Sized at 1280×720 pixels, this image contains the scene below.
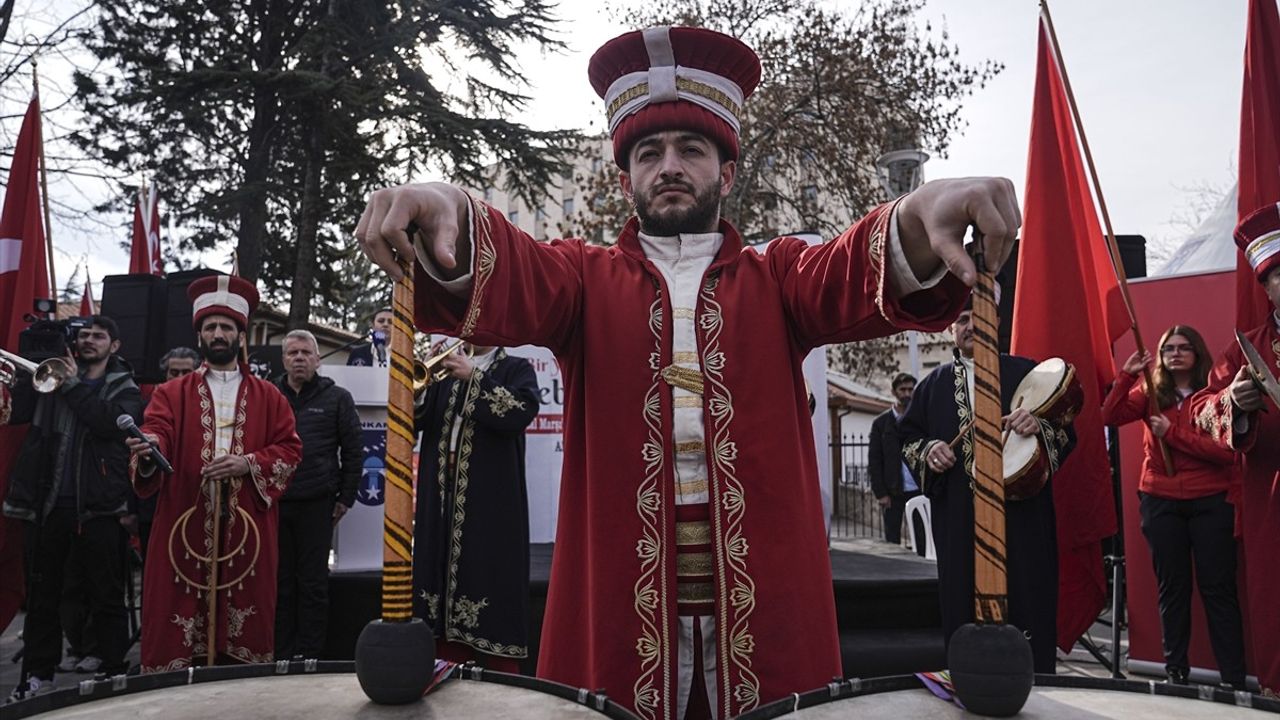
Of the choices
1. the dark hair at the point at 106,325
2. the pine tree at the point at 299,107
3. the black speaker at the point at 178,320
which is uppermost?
the pine tree at the point at 299,107

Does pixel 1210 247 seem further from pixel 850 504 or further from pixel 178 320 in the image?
pixel 850 504

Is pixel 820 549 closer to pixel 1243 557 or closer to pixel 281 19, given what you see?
pixel 1243 557

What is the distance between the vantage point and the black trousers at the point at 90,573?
209 inches

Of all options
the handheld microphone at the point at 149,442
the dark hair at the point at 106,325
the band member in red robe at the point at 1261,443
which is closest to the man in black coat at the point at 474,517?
the handheld microphone at the point at 149,442

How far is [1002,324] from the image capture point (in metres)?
6.64

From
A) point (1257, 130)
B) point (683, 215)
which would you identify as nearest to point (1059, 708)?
point (683, 215)

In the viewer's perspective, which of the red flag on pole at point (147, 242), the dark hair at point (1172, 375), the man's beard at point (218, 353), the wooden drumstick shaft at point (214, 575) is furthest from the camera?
the red flag on pole at point (147, 242)

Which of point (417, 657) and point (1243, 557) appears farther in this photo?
point (1243, 557)

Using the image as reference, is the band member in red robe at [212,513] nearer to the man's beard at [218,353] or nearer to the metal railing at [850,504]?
the man's beard at [218,353]

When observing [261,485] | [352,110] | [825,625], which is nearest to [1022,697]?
[825,625]

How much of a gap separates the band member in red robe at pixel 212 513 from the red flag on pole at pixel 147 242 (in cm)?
619

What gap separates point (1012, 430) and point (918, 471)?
0.49 m

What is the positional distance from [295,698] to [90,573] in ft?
16.5

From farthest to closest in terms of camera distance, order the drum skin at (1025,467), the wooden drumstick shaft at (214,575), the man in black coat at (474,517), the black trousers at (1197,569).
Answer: the black trousers at (1197,569) → the wooden drumstick shaft at (214,575) → the man in black coat at (474,517) → the drum skin at (1025,467)
